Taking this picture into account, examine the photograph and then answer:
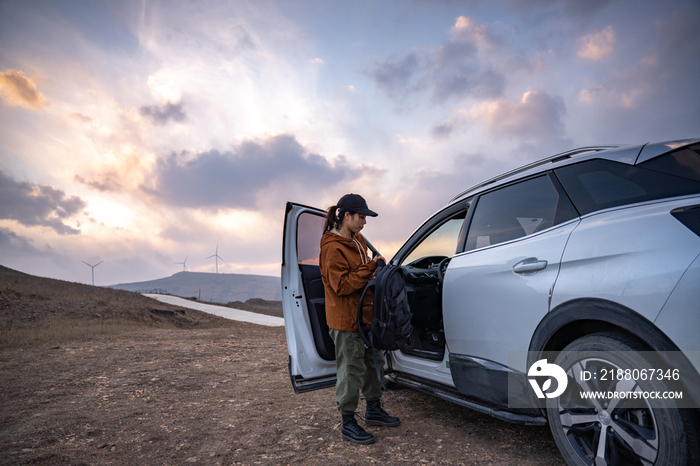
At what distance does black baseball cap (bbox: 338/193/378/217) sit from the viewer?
2.99 meters

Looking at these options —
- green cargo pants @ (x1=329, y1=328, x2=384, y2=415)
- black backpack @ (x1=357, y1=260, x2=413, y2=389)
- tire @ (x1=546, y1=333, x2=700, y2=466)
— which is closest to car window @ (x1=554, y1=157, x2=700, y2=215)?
tire @ (x1=546, y1=333, x2=700, y2=466)

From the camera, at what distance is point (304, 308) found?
11.7ft

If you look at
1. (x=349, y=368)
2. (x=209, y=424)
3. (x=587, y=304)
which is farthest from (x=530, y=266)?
(x=209, y=424)

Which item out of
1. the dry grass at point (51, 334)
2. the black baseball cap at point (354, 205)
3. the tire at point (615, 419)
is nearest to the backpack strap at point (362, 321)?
the black baseball cap at point (354, 205)

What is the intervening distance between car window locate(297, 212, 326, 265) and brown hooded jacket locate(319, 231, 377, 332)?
28.6 inches

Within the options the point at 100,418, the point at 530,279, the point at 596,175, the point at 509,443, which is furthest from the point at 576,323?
the point at 100,418

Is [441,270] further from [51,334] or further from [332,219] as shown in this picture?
[51,334]

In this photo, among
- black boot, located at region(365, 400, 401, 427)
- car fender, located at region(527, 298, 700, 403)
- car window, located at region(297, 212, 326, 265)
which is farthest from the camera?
car window, located at region(297, 212, 326, 265)

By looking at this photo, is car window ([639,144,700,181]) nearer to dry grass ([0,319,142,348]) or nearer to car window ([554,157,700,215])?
car window ([554,157,700,215])

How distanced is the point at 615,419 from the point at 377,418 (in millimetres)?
1853

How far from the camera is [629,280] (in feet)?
5.72

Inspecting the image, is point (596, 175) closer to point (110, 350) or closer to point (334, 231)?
point (334, 231)

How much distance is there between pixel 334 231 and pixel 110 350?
6253mm

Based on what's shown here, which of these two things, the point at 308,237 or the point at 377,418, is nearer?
the point at 377,418
